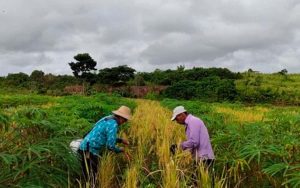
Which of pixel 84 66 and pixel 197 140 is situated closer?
pixel 197 140

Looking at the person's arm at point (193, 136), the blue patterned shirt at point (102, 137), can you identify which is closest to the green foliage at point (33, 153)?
the blue patterned shirt at point (102, 137)

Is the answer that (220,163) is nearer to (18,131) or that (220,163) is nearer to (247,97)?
(18,131)

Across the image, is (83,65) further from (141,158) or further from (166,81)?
(141,158)

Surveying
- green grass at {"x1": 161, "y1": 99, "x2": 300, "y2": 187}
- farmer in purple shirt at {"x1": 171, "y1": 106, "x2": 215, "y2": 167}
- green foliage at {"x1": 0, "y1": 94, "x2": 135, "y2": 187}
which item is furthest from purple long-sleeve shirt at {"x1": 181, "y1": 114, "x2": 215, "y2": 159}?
green foliage at {"x1": 0, "y1": 94, "x2": 135, "y2": 187}

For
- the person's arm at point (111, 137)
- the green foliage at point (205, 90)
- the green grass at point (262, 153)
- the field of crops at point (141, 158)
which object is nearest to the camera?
the field of crops at point (141, 158)

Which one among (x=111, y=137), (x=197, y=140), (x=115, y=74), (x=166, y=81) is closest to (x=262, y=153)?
(x=197, y=140)

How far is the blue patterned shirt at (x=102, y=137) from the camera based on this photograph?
6.47 meters

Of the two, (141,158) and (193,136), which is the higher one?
(193,136)

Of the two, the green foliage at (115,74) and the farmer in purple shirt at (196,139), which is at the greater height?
the green foliage at (115,74)

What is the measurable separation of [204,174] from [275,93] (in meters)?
32.7

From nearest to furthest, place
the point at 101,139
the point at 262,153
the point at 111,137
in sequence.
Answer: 1. the point at 262,153
2. the point at 111,137
3. the point at 101,139

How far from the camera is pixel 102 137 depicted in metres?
6.56

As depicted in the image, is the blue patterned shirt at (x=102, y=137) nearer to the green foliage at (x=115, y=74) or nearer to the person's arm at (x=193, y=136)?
the person's arm at (x=193, y=136)

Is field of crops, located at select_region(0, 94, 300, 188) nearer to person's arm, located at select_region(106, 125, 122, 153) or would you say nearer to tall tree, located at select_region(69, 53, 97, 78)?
person's arm, located at select_region(106, 125, 122, 153)
